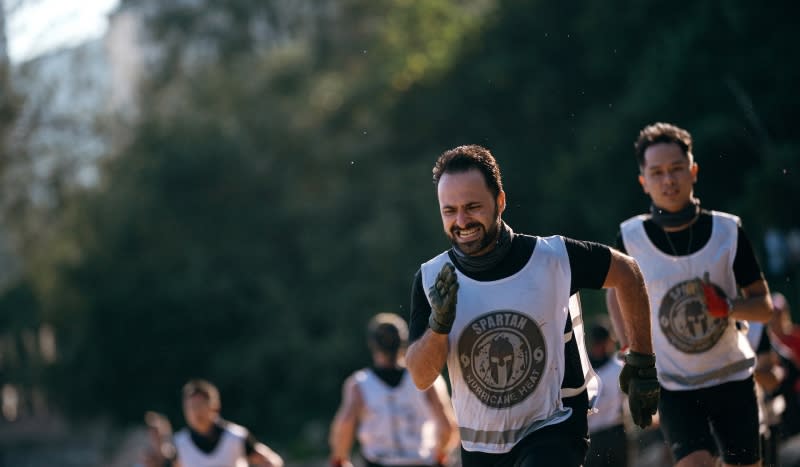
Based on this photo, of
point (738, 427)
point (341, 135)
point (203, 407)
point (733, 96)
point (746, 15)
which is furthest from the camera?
point (341, 135)

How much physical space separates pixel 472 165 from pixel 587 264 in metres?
0.61

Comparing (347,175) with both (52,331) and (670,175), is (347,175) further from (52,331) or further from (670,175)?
(670,175)

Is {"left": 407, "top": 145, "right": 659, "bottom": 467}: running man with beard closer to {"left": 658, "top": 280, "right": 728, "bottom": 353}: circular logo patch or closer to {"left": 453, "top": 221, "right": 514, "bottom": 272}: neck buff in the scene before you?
{"left": 453, "top": 221, "right": 514, "bottom": 272}: neck buff

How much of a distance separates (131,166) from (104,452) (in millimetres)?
6766

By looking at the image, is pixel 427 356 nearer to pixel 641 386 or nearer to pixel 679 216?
pixel 641 386

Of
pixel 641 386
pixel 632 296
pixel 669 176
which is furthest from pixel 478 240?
pixel 669 176

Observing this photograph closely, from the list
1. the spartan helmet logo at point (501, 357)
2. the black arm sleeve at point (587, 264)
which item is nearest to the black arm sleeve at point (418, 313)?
the spartan helmet logo at point (501, 357)

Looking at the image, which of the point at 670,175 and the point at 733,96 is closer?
the point at 670,175

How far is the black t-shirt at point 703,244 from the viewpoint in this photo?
621cm

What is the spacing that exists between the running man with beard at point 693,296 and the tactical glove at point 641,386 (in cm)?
118

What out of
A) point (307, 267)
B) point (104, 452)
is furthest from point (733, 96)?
point (104, 452)

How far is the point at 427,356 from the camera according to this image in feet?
15.3

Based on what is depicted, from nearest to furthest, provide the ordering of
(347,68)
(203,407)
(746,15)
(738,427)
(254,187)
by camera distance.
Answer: (738,427), (203,407), (746,15), (254,187), (347,68)

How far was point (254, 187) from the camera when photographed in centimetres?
2919
